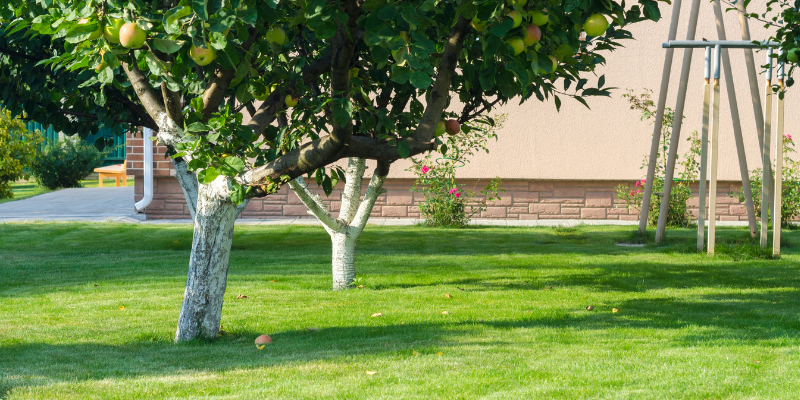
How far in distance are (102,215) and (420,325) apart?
960cm

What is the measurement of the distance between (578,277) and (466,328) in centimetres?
264

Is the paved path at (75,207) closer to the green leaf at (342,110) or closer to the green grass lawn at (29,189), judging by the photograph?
the green grass lawn at (29,189)

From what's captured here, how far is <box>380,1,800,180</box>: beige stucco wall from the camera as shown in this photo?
12445 mm

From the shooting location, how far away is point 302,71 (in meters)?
4.42

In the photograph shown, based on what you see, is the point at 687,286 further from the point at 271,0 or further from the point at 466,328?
the point at 271,0

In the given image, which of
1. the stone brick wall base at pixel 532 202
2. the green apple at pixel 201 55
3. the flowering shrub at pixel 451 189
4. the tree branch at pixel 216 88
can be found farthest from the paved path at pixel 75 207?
the green apple at pixel 201 55

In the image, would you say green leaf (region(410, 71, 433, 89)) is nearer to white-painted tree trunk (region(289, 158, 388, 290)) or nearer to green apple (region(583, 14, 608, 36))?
green apple (region(583, 14, 608, 36))

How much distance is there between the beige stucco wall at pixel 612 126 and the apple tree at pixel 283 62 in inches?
302

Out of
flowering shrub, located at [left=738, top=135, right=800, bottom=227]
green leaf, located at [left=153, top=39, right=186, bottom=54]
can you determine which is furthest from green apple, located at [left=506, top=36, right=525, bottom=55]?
flowering shrub, located at [left=738, top=135, right=800, bottom=227]

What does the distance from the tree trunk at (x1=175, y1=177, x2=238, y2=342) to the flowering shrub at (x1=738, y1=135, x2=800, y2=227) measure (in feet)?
31.6

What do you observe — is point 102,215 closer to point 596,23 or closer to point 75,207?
point 75,207

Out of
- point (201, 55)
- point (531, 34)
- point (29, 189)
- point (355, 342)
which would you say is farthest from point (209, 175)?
Answer: point (29, 189)

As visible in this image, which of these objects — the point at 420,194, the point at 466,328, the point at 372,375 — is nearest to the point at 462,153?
the point at 420,194

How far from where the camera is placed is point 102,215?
12.8 meters
